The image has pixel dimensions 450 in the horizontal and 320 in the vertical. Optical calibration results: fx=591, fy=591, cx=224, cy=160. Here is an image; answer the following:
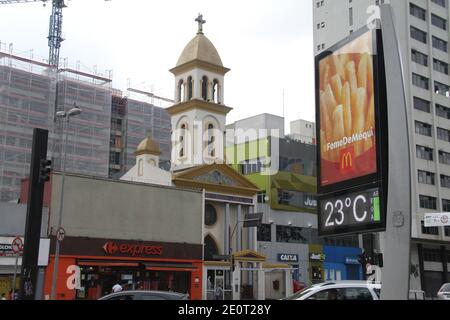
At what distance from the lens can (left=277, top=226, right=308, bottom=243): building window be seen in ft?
176

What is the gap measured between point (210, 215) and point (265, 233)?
8.41m

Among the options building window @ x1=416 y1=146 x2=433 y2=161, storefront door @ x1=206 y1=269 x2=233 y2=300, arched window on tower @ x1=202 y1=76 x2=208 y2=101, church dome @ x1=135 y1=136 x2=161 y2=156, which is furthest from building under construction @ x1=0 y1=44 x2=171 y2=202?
building window @ x1=416 y1=146 x2=433 y2=161

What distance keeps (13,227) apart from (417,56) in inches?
1832

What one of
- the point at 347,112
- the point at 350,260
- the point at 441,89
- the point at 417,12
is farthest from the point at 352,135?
the point at 417,12

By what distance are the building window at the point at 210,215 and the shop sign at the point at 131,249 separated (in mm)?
6007

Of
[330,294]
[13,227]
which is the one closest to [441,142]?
[13,227]

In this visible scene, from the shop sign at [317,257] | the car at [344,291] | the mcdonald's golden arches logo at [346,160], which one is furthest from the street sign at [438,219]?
the mcdonald's golden arches logo at [346,160]

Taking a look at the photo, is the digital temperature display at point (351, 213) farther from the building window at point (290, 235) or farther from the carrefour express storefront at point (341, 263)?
the carrefour express storefront at point (341, 263)

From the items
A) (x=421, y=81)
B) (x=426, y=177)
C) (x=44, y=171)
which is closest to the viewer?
(x=44, y=171)

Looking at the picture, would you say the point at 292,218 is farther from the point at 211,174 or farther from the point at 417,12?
the point at 417,12

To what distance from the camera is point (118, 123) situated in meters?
78.2

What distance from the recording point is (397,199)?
11.4 meters

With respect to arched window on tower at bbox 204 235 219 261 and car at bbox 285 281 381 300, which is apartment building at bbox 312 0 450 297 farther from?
car at bbox 285 281 381 300
